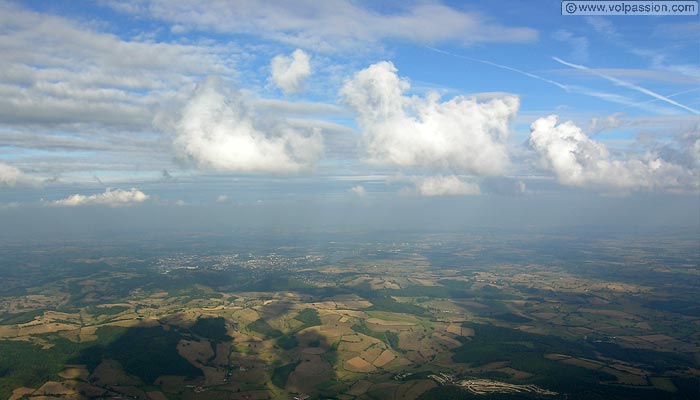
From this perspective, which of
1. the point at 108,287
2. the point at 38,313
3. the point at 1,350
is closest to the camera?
the point at 1,350

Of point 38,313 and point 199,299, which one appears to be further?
point 199,299

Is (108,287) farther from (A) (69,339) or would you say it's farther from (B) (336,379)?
(B) (336,379)

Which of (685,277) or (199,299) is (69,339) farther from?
(685,277)

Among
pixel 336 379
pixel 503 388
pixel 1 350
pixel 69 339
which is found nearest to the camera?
pixel 503 388

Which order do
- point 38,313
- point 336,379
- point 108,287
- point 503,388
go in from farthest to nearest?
point 108,287 → point 38,313 → point 336,379 → point 503,388

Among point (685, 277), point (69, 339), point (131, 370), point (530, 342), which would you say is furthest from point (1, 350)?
point (685, 277)

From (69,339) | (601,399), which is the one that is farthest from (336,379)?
(69,339)

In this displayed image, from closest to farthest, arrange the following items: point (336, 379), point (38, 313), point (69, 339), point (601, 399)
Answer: point (601, 399) < point (336, 379) < point (69, 339) < point (38, 313)

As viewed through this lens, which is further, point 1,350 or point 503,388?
point 1,350
